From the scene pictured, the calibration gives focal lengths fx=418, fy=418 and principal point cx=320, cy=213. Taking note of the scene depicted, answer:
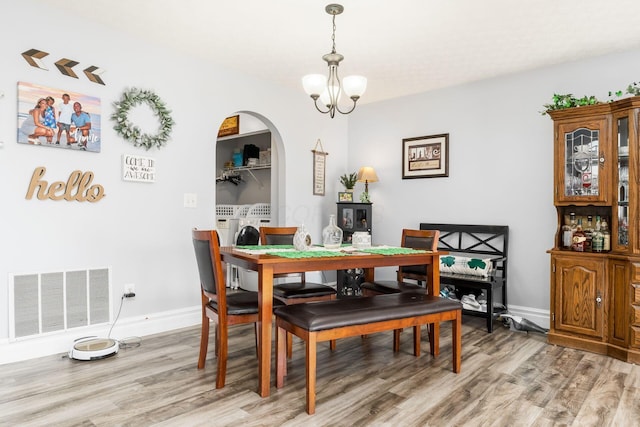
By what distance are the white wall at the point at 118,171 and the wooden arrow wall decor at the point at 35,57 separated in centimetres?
3

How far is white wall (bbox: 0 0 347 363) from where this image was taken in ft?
9.19

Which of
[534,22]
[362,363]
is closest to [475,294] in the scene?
[362,363]

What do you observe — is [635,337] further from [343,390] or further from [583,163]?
[343,390]

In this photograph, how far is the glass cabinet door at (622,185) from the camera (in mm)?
3035

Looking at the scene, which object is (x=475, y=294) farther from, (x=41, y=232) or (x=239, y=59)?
(x=41, y=232)

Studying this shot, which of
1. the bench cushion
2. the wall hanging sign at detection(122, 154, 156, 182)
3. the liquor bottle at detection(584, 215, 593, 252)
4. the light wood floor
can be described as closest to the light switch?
the wall hanging sign at detection(122, 154, 156, 182)

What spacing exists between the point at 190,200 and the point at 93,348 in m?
1.44

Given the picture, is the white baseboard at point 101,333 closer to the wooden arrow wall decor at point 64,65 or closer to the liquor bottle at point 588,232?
the wooden arrow wall decor at point 64,65

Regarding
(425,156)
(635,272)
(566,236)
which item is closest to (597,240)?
(566,236)

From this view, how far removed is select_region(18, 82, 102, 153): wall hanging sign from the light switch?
83 centimetres

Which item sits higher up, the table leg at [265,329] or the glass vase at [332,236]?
the glass vase at [332,236]

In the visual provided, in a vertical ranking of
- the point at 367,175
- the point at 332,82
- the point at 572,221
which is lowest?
the point at 572,221

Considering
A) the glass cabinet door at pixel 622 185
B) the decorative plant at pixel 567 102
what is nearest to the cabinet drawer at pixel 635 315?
the glass cabinet door at pixel 622 185

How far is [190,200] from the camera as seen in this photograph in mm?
3785
